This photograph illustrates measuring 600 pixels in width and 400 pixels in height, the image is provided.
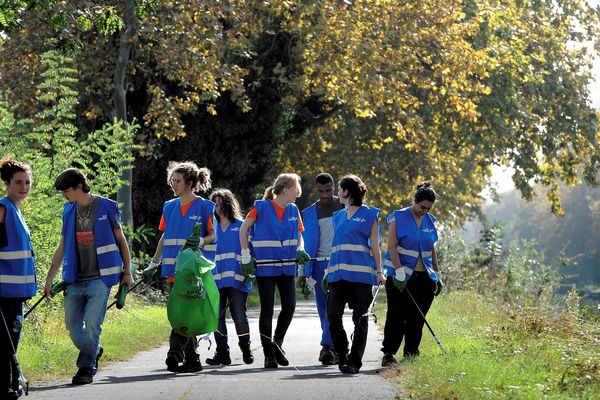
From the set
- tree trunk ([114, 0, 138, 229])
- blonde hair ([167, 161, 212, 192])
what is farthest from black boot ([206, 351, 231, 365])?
tree trunk ([114, 0, 138, 229])

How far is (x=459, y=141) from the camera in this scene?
119 feet

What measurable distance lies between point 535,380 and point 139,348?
7.14 metres

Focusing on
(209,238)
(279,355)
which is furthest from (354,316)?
(209,238)

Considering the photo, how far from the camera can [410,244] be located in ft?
43.1

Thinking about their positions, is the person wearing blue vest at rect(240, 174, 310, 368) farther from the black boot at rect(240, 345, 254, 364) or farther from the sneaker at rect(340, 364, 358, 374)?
the sneaker at rect(340, 364, 358, 374)

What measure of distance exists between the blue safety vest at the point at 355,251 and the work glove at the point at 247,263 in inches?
32.5

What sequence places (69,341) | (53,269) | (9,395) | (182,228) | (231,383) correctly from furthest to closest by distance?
(69,341) → (182,228) → (53,269) → (231,383) → (9,395)

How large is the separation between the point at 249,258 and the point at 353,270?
114 cm

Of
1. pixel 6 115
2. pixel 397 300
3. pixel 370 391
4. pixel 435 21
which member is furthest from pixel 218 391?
pixel 435 21

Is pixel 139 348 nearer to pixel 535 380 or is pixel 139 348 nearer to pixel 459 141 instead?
pixel 535 380

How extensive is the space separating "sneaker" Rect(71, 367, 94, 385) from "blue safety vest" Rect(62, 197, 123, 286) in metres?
0.73

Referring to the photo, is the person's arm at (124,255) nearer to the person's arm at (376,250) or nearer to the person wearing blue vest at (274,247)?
the person wearing blue vest at (274,247)

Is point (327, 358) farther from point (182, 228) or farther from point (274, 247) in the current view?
point (182, 228)

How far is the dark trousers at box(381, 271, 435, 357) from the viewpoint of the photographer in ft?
43.2
